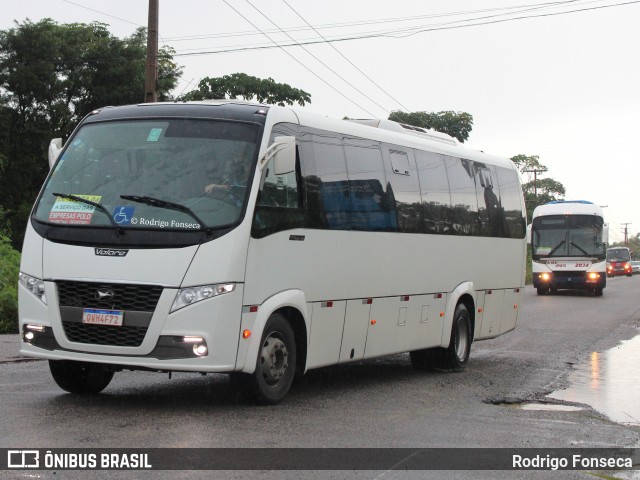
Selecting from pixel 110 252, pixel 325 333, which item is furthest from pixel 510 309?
pixel 110 252

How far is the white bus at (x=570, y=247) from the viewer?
39344 millimetres

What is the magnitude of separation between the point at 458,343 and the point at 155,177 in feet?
19.8

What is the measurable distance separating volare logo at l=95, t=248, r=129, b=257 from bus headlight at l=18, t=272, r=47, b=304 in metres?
0.62

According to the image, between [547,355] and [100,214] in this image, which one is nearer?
[100,214]

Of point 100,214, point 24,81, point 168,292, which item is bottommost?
point 168,292

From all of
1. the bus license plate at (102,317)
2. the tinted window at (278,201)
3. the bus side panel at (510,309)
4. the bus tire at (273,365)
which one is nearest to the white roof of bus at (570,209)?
the bus side panel at (510,309)

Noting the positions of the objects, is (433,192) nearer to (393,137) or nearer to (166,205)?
(393,137)

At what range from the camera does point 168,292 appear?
27.8 ft

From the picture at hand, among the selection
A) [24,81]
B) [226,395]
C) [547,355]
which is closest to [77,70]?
[24,81]

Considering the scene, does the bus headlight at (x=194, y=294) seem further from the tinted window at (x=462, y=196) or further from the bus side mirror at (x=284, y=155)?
the tinted window at (x=462, y=196)

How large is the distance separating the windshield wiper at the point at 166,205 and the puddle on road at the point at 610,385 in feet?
14.3

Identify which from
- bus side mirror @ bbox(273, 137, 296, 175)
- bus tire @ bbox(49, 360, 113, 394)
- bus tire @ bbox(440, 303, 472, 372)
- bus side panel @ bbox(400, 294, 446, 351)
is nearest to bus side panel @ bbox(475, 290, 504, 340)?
bus tire @ bbox(440, 303, 472, 372)

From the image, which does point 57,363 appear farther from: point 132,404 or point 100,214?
point 100,214

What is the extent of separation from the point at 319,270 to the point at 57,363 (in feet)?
8.50
